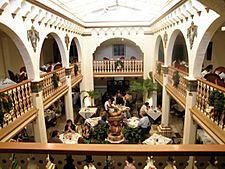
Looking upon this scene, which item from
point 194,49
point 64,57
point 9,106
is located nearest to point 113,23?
point 64,57

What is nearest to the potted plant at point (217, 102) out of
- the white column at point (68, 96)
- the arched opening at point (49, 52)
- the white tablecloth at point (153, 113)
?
the white tablecloth at point (153, 113)

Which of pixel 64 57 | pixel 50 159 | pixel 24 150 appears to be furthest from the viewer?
pixel 64 57

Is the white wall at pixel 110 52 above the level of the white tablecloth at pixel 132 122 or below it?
above

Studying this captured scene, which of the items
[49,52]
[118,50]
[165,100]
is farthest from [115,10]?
[165,100]

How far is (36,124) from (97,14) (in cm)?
961

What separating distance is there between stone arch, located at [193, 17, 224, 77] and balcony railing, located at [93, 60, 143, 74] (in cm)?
836

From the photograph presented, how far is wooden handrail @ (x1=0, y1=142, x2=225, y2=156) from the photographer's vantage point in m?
1.76

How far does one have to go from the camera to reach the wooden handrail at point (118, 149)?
5.78 ft

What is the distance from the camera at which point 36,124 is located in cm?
717

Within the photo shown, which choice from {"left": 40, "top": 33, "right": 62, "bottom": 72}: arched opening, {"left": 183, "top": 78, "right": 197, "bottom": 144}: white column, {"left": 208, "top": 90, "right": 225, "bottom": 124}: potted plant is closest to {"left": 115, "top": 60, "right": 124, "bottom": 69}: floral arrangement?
{"left": 40, "top": 33, "right": 62, "bottom": 72}: arched opening

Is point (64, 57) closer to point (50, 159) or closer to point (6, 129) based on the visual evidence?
point (6, 129)

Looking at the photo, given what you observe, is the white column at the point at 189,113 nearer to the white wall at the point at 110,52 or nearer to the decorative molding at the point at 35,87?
the decorative molding at the point at 35,87

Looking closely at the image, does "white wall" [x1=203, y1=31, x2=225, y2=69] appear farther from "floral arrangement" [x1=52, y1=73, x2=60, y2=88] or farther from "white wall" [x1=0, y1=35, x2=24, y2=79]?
"white wall" [x1=0, y1=35, x2=24, y2=79]

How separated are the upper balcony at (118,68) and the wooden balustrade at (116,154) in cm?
1302
